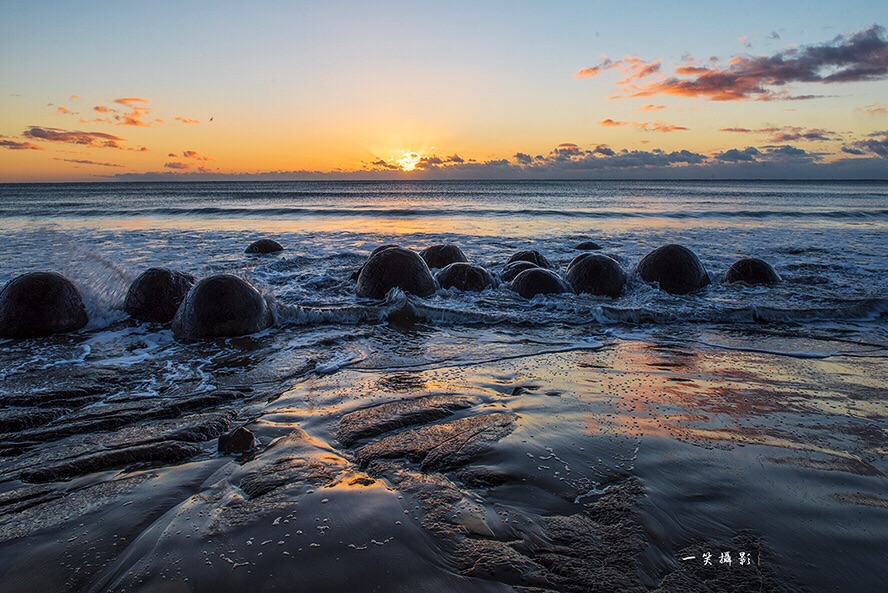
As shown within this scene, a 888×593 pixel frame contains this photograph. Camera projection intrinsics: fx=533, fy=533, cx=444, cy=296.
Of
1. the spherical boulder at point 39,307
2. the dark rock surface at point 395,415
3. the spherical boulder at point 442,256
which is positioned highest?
the spherical boulder at point 442,256

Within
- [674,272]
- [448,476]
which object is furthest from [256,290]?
[674,272]

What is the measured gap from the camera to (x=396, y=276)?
24.4 feet

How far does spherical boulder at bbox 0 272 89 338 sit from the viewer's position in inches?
228

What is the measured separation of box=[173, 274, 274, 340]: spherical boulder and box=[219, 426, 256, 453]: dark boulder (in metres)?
2.84

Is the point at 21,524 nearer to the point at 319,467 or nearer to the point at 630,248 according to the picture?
the point at 319,467

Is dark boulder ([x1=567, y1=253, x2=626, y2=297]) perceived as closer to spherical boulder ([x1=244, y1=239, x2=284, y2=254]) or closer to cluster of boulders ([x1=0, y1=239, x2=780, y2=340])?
cluster of boulders ([x1=0, y1=239, x2=780, y2=340])

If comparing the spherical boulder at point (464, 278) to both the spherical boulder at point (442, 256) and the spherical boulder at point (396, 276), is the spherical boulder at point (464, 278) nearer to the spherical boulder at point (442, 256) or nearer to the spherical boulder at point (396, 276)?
the spherical boulder at point (396, 276)

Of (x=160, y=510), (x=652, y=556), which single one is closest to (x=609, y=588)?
(x=652, y=556)

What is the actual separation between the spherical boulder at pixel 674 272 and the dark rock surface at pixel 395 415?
17.2ft

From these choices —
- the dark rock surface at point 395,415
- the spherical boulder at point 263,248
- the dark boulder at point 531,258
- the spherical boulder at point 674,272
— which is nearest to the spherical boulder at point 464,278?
the dark boulder at point 531,258

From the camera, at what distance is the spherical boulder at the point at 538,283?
297 inches

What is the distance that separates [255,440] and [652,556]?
2.26 meters

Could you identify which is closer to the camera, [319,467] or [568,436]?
[319,467]

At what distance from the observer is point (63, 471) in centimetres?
288
